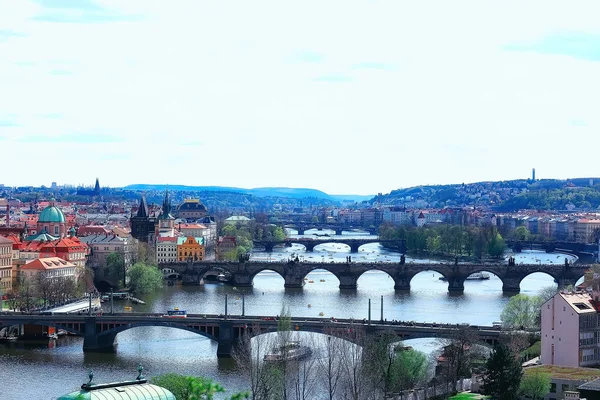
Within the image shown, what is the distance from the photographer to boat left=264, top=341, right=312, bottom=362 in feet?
125

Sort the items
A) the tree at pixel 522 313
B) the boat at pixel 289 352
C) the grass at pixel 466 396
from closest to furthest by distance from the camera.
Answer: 1. the grass at pixel 466 396
2. the boat at pixel 289 352
3. the tree at pixel 522 313

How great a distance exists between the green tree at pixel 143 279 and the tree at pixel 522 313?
90.4 feet

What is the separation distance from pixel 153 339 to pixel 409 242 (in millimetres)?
70193

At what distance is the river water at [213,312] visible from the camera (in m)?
41.6

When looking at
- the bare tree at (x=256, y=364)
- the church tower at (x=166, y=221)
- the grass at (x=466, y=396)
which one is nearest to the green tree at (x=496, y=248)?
the church tower at (x=166, y=221)

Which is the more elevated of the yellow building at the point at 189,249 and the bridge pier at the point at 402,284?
the yellow building at the point at 189,249

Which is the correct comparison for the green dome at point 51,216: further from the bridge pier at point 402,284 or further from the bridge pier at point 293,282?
the bridge pier at point 402,284

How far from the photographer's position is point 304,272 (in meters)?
79.0

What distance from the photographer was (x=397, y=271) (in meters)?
76.6

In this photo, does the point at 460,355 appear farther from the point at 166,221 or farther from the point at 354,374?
the point at 166,221

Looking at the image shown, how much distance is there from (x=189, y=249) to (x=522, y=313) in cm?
4841

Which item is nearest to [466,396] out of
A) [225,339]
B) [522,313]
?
[522,313]

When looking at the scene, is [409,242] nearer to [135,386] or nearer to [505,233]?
[505,233]

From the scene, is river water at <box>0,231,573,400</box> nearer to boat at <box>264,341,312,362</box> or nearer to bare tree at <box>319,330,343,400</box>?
boat at <box>264,341,312,362</box>
